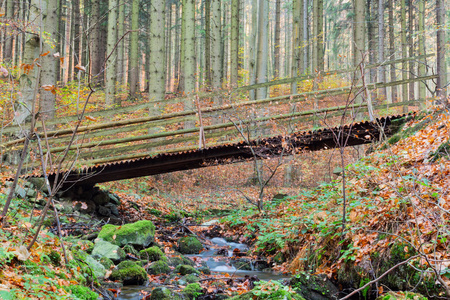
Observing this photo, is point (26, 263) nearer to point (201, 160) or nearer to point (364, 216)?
point (364, 216)

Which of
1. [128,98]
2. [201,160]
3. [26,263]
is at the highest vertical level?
[128,98]

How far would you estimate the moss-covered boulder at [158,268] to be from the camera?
17.5 feet

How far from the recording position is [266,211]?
825 cm

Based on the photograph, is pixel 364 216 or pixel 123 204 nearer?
pixel 364 216

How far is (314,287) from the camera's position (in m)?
3.92

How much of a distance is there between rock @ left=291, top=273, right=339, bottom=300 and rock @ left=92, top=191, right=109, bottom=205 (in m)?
6.94

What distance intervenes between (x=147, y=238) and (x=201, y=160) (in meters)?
2.81

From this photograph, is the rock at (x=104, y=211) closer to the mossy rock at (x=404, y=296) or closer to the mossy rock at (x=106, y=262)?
the mossy rock at (x=106, y=262)

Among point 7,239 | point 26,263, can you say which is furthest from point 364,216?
point 7,239

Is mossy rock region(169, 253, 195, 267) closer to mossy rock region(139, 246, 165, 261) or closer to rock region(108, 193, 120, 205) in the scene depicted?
mossy rock region(139, 246, 165, 261)

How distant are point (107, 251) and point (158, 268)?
32.5 inches

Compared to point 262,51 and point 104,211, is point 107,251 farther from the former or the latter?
point 262,51

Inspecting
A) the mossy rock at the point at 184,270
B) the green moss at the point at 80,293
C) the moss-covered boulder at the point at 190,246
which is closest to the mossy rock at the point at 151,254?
the mossy rock at the point at 184,270

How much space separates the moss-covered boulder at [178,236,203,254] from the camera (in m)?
7.05
